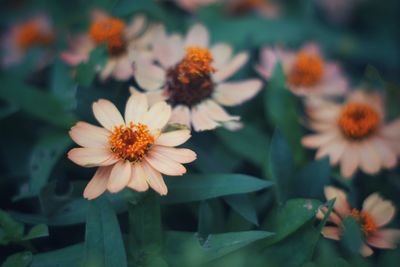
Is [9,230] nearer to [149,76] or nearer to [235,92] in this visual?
[149,76]

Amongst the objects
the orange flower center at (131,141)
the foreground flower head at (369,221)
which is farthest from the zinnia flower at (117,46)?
the foreground flower head at (369,221)

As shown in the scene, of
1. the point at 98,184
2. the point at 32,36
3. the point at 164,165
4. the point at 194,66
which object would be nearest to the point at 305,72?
the point at 194,66

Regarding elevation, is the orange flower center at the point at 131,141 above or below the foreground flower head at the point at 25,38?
below

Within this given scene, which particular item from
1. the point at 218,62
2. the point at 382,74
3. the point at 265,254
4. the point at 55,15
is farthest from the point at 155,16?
the point at 382,74

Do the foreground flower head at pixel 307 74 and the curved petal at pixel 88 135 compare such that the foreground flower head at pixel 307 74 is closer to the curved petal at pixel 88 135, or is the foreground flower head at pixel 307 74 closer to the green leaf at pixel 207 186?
the green leaf at pixel 207 186

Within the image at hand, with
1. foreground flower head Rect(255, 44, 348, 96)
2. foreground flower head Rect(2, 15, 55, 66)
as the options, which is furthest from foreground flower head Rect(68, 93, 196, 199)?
foreground flower head Rect(2, 15, 55, 66)

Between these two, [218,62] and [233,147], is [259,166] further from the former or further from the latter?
[218,62]
